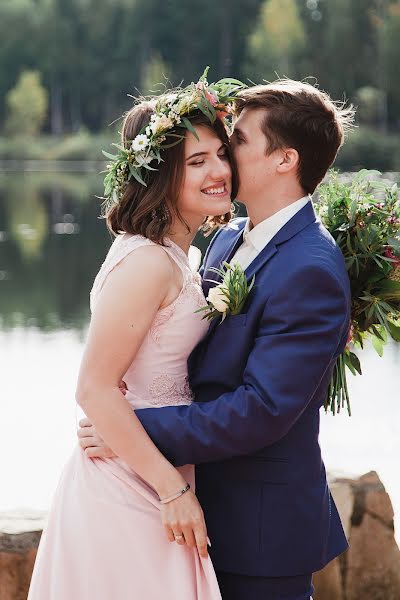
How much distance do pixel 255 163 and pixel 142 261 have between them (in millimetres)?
438

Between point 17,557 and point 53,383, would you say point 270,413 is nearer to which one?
point 17,557

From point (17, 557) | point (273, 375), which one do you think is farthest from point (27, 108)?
point (273, 375)

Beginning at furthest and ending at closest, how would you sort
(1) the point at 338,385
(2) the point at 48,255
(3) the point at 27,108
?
Answer: (3) the point at 27,108, (2) the point at 48,255, (1) the point at 338,385

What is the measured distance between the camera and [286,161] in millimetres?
2695

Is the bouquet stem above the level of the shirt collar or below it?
below

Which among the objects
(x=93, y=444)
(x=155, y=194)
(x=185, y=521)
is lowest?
(x=185, y=521)

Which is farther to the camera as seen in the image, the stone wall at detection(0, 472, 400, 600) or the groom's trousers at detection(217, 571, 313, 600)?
the stone wall at detection(0, 472, 400, 600)

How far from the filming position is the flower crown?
266 cm

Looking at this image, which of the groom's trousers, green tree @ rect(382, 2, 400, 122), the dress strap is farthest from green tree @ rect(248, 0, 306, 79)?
the groom's trousers

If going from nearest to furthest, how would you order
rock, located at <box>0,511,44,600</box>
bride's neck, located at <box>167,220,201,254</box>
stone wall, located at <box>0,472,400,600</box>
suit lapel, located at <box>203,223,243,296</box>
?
bride's neck, located at <box>167,220,201,254</box> < suit lapel, located at <box>203,223,243,296</box> < rock, located at <box>0,511,44,600</box> < stone wall, located at <box>0,472,400,600</box>

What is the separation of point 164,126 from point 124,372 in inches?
25.3

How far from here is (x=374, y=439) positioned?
307 inches

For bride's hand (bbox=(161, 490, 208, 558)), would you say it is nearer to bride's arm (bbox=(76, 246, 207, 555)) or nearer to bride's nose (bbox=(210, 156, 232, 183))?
bride's arm (bbox=(76, 246, 207, 555))

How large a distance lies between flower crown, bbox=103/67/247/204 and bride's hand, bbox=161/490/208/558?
82 centimetres
